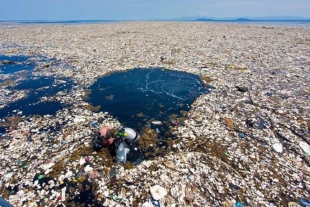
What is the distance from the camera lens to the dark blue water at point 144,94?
305 inches

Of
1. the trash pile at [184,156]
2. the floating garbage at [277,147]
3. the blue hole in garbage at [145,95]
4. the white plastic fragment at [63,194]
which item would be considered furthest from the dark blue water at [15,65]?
the floating garbage at [277,147]

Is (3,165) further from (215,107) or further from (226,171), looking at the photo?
(215,107)

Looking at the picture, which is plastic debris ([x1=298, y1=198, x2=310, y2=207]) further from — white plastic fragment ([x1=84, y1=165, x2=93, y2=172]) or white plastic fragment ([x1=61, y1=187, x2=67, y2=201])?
white plastic fragment ([x1=61, y1=187, x2=67, y2=201])

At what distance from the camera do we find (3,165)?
5055mm

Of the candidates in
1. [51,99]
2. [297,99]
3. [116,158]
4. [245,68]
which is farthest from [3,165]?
[245,68]

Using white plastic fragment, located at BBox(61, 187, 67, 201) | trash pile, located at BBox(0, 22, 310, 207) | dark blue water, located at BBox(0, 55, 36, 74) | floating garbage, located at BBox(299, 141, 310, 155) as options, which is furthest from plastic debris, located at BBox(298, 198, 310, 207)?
dark blue water, located at BBox(0, 55, 36, 74)

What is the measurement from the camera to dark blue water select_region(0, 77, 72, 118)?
7848 millimetres

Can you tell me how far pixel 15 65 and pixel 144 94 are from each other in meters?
12.1

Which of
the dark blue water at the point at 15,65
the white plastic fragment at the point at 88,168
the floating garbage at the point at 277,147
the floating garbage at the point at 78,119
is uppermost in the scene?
the floating garbage at the point at 277,147

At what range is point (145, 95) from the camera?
947 cm

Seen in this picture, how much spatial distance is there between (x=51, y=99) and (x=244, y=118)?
8546mm

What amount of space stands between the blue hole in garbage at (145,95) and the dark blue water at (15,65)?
7176 mm

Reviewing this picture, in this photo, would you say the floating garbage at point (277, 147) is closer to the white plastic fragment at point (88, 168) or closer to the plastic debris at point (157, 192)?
the plastic debris at point (157, 192)

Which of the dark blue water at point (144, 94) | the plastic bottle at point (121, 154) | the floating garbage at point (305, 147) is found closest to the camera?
the plastic bottle at point (121, 154)
